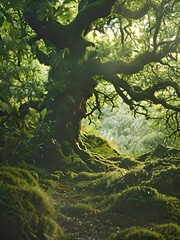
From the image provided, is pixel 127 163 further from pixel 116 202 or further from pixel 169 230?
pixel 169 230

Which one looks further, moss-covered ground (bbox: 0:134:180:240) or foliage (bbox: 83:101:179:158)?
foliage (bbox: 83:101:179:158)

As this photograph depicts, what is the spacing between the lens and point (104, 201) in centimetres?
813

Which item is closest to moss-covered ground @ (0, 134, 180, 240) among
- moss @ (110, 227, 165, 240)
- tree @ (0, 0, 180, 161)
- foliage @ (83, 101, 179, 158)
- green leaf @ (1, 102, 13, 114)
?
moss @ (110, 227, 165, 240)

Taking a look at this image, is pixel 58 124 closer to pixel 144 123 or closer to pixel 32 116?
pixel 32 116

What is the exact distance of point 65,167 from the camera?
1128 cm

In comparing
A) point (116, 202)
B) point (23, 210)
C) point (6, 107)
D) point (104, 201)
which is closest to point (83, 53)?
point (104, 201)

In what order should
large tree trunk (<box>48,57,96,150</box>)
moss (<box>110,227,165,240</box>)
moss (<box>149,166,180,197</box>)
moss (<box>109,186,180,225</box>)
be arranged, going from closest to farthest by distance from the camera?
moss (<box>110,227,165,240</box>) < moss (<box>109,186,180,225</box>) < moss (<box>149,166,180,197</box>) < large tree trunk (<box>48,57,96,150</box>)

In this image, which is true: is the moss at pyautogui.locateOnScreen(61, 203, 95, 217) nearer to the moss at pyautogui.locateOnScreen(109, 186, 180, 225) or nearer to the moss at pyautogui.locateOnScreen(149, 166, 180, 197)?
the moss at pyautogui.locateOnScreen(109, 186, 180, 225)

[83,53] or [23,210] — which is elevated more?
[83,53]

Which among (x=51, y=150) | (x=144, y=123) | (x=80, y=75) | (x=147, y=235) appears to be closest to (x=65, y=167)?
(x=51, y=150)

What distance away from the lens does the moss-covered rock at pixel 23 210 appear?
15.7 feet

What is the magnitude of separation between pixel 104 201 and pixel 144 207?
1.32 metres

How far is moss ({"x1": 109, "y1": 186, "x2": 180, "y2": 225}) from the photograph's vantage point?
6766 mm

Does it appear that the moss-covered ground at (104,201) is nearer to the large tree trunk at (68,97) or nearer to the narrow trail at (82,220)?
the narrow trail at (82,220)
